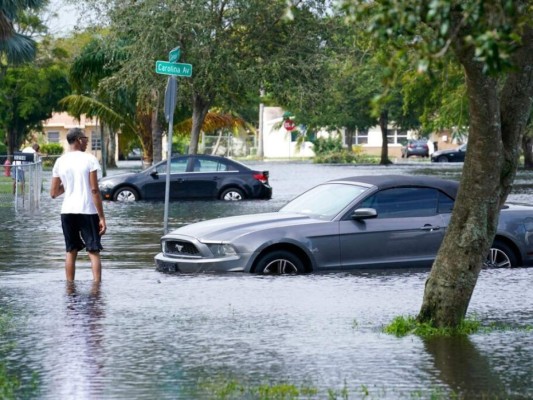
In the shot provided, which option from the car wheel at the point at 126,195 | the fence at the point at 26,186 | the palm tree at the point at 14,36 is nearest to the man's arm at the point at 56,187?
the fence at the point at 26,186

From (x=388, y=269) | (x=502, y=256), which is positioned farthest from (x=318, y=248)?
(x=502, y=256)

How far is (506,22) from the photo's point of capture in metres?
6.82

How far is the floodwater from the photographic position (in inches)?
344

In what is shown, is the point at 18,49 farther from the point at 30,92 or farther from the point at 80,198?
the point at 80,198

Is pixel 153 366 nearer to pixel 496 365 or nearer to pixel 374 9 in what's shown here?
pixel 496 365

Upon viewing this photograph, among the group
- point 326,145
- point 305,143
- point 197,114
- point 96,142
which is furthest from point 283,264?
point 305,143

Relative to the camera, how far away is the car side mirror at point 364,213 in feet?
50.8

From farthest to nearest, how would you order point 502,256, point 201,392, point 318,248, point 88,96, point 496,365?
1. point 88,96
2. point 502,256
3. point 318,248
4. point 496,365
5. point 201,392

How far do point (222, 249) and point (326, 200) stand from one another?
1668mm

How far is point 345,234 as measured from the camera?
15.5m

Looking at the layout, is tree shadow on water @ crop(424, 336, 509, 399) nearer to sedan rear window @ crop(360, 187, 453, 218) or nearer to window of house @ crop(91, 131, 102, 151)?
sedan rear window @ crop(360, 187, 453, 218)

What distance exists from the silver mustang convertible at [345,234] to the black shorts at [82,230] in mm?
1372

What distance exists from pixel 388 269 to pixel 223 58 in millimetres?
25572

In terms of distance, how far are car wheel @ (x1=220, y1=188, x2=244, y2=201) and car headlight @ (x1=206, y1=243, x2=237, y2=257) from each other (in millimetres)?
19926
